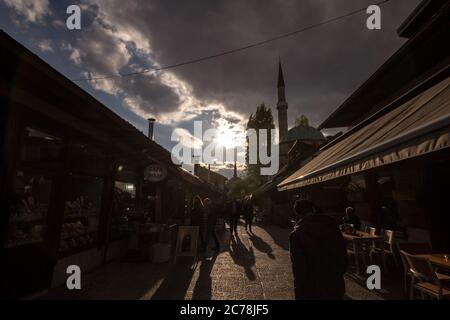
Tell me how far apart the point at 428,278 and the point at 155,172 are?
25.0 ft

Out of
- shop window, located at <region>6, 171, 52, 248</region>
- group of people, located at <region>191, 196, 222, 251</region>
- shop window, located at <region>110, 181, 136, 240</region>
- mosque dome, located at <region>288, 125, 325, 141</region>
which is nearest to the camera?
shop window, located at <region>6, 171, 52, 248</region>

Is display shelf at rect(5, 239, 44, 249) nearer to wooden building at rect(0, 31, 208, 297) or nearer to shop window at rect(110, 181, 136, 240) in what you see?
wooden building at rect(0, 31, 208, 297)

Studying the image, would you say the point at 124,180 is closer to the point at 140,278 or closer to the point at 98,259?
the point at 98,259

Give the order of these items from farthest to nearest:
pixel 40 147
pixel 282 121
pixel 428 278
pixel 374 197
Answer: pixel 282 121 < pixel 374 197 < pixel 40 147 < pixel 428 278

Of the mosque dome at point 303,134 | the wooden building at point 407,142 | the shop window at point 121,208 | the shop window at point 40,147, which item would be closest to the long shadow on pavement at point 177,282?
the shop window at point 121,208

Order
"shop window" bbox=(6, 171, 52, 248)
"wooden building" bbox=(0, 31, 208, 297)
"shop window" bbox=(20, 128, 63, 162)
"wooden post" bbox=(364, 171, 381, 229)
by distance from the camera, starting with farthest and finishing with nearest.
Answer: "wooden post" bbox=(364, 171, 381, 229), "shop window" bbox=(20, 128, 63, 162), "shop window" bbox=(6, 171, 52, 248), "wooden building" bbox=(0, 31, 208, 297)

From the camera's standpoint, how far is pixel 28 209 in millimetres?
4473

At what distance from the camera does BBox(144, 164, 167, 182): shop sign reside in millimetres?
8625

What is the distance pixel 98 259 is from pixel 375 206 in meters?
8.84

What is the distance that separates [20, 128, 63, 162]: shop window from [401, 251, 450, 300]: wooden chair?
6774mm

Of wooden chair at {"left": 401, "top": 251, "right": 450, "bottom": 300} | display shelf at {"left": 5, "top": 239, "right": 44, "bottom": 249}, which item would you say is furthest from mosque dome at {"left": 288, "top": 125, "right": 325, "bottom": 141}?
display shelf at {"left": 5, "top": 239, "right": 44, "bottom": 249}

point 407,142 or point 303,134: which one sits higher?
point 303,134

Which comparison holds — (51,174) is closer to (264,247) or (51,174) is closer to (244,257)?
(244,257)

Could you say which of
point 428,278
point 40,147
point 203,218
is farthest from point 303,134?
point 40,147
